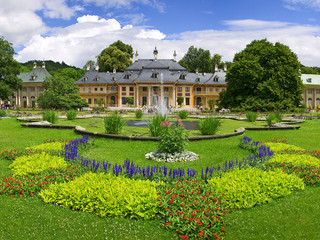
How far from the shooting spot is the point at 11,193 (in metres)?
5.16

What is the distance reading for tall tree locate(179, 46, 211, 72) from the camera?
6994cm

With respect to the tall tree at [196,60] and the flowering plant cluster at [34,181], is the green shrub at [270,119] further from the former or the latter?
the tall tree at [196,60]

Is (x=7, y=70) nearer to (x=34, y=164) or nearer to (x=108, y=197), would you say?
(x=34, y=164)

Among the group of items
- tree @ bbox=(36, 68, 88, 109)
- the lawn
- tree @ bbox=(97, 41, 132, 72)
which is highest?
tree @ bbox=(97, 41, 132, 72)

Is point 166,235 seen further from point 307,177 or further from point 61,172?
point 307,177

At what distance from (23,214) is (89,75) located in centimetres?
5784

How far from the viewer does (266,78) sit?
32.2 m

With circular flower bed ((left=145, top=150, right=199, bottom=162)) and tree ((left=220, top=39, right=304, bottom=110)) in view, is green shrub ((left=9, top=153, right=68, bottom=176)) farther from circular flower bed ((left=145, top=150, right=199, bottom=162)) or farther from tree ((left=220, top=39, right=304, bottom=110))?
tree ((left=220, top=39, right=304, bottom=110))

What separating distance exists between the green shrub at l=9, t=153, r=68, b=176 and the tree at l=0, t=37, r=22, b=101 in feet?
113

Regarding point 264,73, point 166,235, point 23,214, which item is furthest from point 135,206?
point 264,73

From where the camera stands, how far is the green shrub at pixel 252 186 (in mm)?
4727

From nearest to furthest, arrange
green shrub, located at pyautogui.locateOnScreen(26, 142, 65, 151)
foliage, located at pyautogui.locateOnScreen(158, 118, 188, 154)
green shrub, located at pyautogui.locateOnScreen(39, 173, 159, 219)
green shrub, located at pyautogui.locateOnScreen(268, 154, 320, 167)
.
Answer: green shrub, located at pyautogui.locateOnScreen(39, 173, 159, 219) → green shrub, located at pyautogui.locateOnScreen(268, 154, 320, 167) → foliage, located at pyautogui.locateOnScreen(158, 118, 188, 154) → green shrub, located at pyautogui.locateOnScreen(26, 142, 65, 151)

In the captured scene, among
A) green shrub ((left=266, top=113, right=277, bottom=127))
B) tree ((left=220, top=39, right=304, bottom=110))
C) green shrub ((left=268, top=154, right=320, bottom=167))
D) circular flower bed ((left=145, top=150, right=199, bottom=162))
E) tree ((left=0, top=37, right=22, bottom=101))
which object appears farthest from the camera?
tree ((left=0, top=37, right=22, bottom=101))


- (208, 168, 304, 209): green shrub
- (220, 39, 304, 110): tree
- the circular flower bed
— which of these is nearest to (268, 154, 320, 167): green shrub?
(208, 168, 304, 209): green shrub
